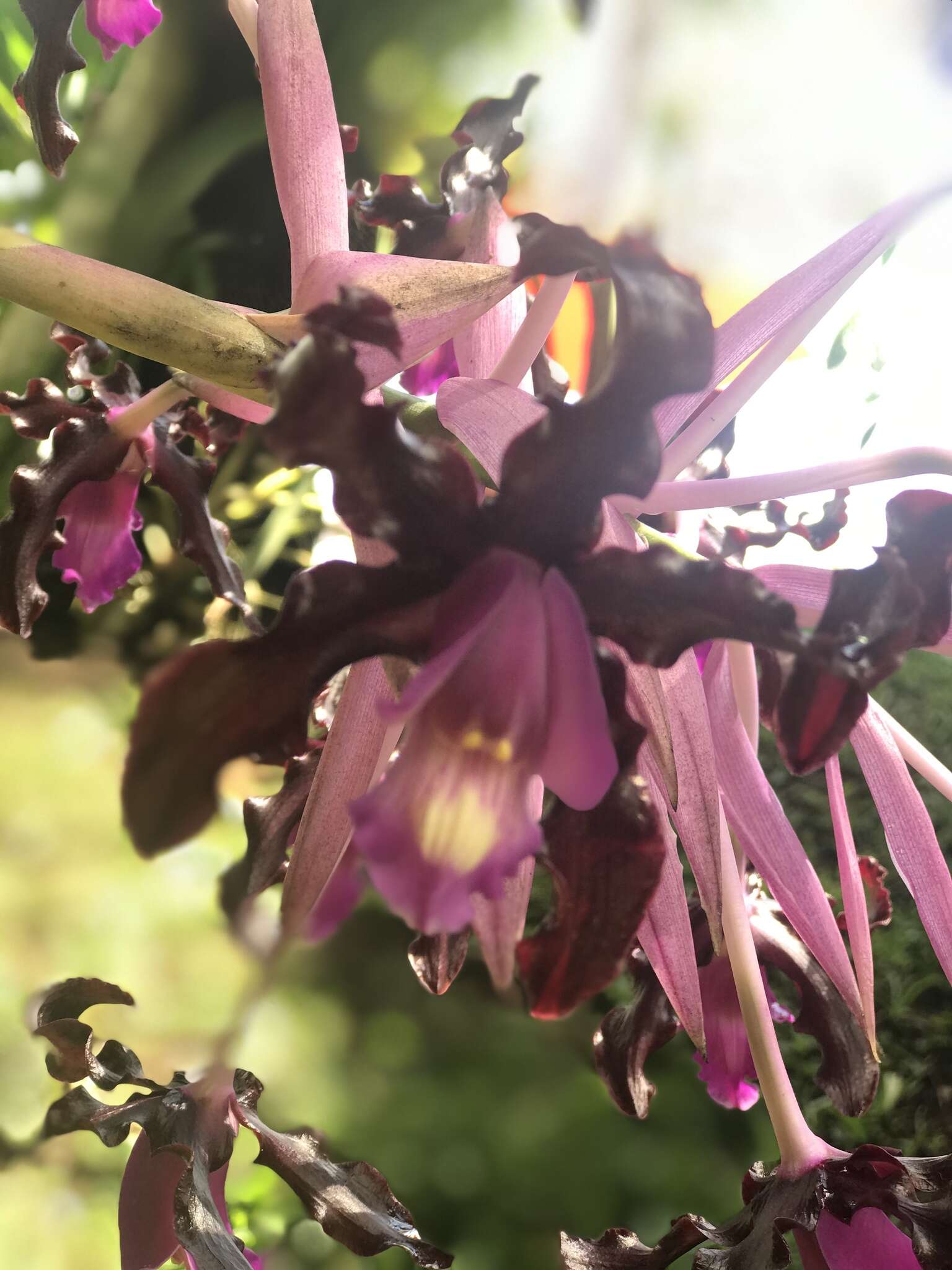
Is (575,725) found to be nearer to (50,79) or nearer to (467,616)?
(467,616)

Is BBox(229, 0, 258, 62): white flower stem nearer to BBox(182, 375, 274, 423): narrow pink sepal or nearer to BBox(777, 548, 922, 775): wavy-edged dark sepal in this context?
BBox(182, 375, 274, 423): narrow pink sepal

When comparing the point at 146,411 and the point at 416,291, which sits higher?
the point at 416,291

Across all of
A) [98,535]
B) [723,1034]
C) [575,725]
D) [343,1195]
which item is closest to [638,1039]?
[723,1034]

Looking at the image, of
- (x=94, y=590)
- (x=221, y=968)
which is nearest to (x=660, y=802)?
(x=94, y=590)

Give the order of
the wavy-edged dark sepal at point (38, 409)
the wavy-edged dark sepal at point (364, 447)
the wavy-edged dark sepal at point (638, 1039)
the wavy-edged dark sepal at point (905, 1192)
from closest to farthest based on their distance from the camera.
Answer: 1. the wavy-edged dark sepal at point (364, 447)
2. the wavy-edged dark sepal at point (905, 1192)
3. the wavy-edged dark sepal at point (638, 1039)
4. the wavy-edged dark sepal at point (38, 409)

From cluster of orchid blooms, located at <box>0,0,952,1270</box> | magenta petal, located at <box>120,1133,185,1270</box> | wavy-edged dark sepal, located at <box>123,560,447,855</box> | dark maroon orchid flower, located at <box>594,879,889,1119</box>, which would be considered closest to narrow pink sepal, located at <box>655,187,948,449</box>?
cluster of orchid blooms, located at <box>0,0,952,1270</box>

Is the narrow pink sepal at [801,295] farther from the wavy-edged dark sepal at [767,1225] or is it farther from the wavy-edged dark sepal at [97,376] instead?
the wavy-edged dark sepal at [97,376]

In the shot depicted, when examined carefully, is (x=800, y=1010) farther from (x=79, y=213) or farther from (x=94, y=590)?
(x=79, y=213)

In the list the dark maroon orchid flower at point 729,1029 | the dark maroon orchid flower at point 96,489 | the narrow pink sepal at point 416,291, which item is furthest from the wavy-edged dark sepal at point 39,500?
the dark maroon orchid flower at point 729,1029
